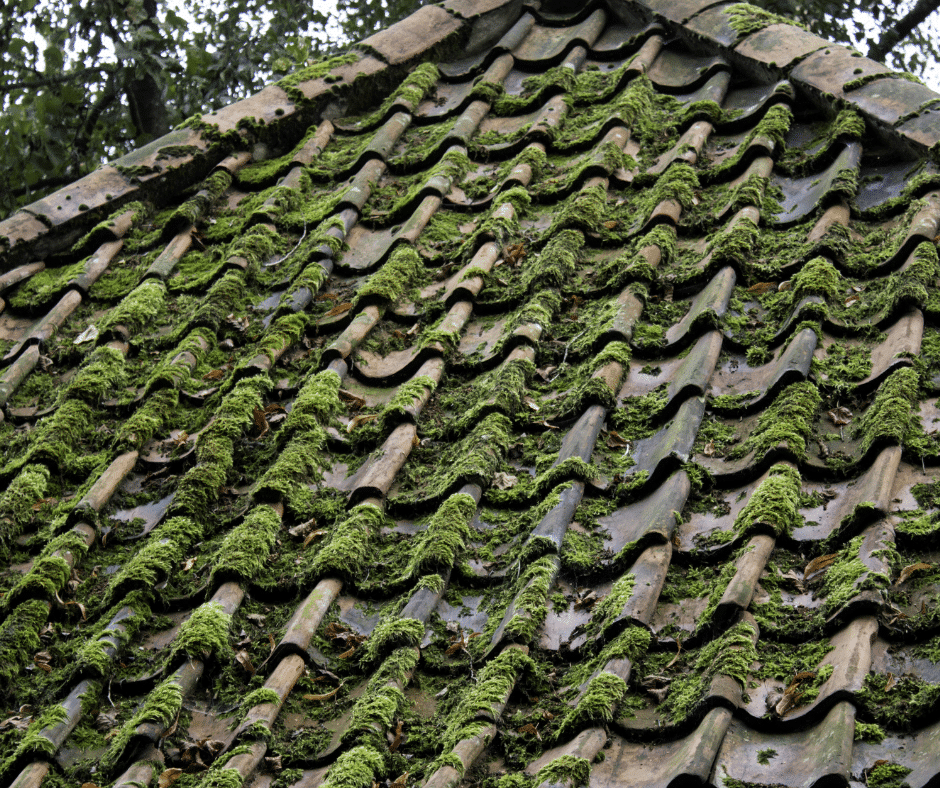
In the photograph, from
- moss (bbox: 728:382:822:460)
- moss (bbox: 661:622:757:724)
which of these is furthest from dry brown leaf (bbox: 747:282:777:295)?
moss (bbox: 661:622:757:724)

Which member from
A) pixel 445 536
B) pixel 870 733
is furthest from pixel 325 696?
pixel 870 733

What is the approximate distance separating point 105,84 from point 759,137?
7.81 m

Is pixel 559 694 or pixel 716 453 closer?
pixel 559 694

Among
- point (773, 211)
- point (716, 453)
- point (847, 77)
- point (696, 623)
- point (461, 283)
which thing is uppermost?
point (847, 77)

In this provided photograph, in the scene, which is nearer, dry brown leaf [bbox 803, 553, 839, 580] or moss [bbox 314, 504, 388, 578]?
dry brown leaf [bbox 803, 553, 839, 580]

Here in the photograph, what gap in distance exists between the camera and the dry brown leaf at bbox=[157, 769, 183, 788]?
201cm

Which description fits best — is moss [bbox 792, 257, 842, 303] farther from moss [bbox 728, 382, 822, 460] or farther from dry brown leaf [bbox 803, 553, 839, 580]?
dry brown leaf [bbox 803, 553, 839, 580]

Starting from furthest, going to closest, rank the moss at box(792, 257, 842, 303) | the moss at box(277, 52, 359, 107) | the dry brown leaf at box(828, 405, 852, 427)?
the moss at box(277, 52, 359, 107) < the moss at box(792, 257, 842, 303) < the dry brown leaf at box(828, 405, 852, 427)

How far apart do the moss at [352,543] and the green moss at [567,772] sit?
0.82 meters

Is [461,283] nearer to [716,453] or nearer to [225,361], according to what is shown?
[225,361]

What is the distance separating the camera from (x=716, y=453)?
92.8 inches

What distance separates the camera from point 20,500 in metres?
3.00

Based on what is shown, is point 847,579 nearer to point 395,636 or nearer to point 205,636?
point 395,636

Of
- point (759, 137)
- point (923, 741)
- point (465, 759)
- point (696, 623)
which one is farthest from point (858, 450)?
point (759, 137)
